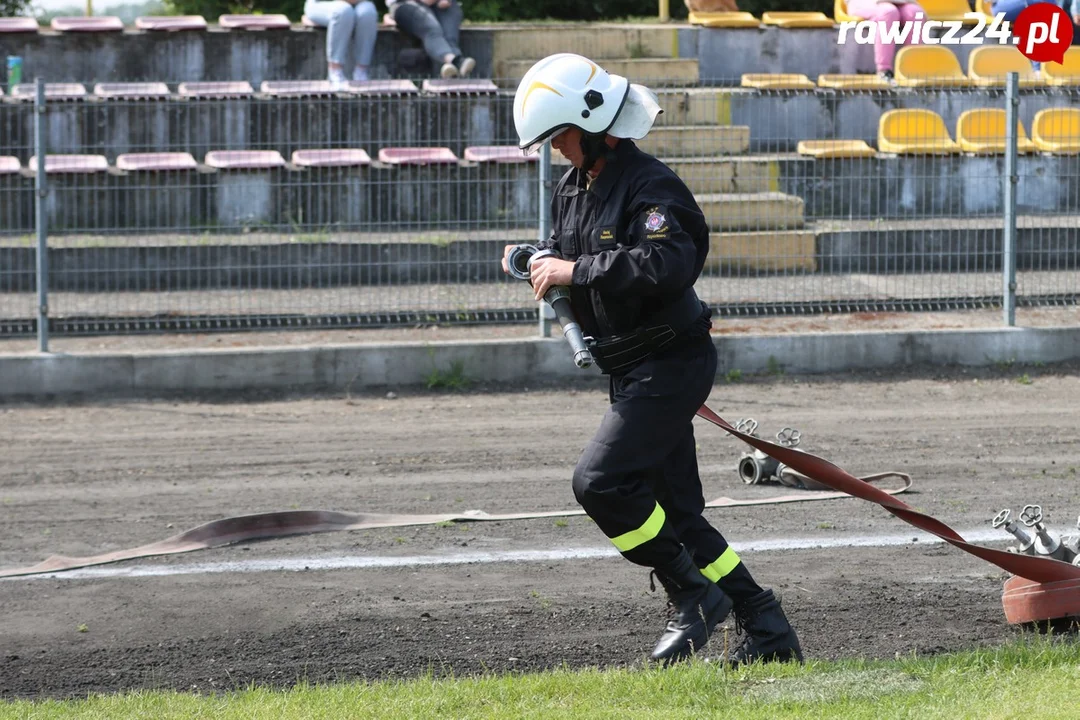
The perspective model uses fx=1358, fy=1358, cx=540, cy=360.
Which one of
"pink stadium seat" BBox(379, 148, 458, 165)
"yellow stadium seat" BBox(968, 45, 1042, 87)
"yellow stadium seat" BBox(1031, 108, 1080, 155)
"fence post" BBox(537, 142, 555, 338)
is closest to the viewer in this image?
"fence post" BBox(537, 142, 555, 338)

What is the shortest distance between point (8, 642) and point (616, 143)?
306 centimetres

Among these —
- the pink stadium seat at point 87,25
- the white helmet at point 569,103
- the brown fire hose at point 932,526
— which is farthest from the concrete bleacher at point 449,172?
the white helmet at point 569,103

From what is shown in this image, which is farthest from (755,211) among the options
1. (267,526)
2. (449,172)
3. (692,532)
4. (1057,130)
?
(692,532)

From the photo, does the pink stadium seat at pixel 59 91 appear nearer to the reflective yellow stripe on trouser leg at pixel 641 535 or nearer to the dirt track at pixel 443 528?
the dirt track at pixel 443 528

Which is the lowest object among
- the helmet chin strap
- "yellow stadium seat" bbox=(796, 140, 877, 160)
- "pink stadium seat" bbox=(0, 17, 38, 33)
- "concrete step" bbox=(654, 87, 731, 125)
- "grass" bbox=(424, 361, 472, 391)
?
"grass" bbox=(424, 361, 472, 391)

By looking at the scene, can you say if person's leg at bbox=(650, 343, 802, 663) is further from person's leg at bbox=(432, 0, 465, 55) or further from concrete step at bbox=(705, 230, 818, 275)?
person's leg at bbox=(432, 0, 465, 55)

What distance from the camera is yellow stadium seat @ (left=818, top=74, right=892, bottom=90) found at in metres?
15.4

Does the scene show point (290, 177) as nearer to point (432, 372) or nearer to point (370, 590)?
point (432, 372)

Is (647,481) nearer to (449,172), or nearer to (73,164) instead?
(449,172)

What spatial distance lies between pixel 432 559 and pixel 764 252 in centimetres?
666

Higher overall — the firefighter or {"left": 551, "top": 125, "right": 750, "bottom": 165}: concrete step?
{"left": 551, "top": 125, "right": 750, "bottom": 165}: concrete step

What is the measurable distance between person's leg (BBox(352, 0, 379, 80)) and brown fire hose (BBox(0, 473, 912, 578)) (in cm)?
984

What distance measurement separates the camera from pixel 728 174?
1309cm

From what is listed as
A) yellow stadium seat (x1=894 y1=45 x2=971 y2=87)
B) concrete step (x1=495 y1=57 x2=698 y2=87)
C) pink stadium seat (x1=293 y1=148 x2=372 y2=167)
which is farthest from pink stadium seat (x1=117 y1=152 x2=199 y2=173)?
yellow stadium seat (x1=894 y1=45 x2=971 y2=87)
